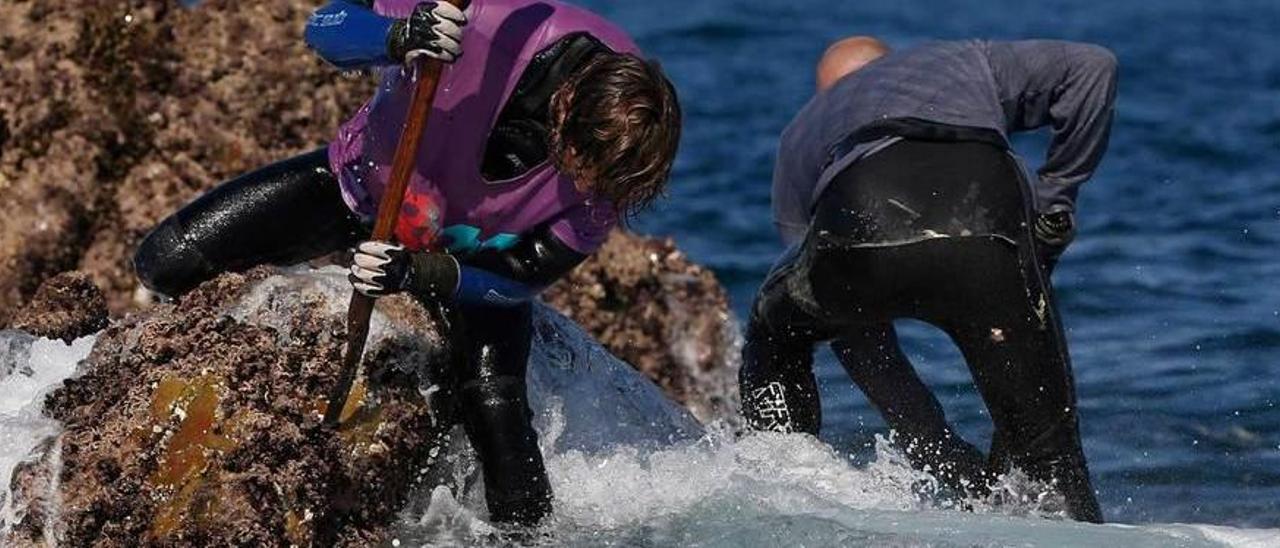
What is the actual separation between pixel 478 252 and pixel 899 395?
4.73ft

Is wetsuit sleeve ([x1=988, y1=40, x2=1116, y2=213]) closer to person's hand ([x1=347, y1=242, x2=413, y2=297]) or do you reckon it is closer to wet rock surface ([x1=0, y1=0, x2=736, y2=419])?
person's hand ([x1=347, y1=242, x2=413, y2=297])

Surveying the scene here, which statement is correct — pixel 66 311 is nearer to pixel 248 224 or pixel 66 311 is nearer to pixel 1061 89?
pixel 248 224

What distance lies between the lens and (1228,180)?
36.6 ft

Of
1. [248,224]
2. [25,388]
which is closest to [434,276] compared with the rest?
[248,224]

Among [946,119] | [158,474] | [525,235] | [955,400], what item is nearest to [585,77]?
[525,235]

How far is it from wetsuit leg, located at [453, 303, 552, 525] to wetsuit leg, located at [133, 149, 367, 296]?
465 millimetres

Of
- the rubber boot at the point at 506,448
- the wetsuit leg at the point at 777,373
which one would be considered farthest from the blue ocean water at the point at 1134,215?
the rubber boot at the point at 506,448

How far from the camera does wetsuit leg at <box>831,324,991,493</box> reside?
580cm

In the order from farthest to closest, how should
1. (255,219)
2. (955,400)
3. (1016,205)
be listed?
(955,400) < (255,219) < (1016,205)

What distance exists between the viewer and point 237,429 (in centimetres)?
471

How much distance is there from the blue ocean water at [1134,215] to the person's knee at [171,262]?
2406 mm

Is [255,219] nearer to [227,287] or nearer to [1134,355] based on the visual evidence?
[227,287]

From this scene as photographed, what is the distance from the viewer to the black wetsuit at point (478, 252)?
16.4 feet

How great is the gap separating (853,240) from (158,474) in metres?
1.70
